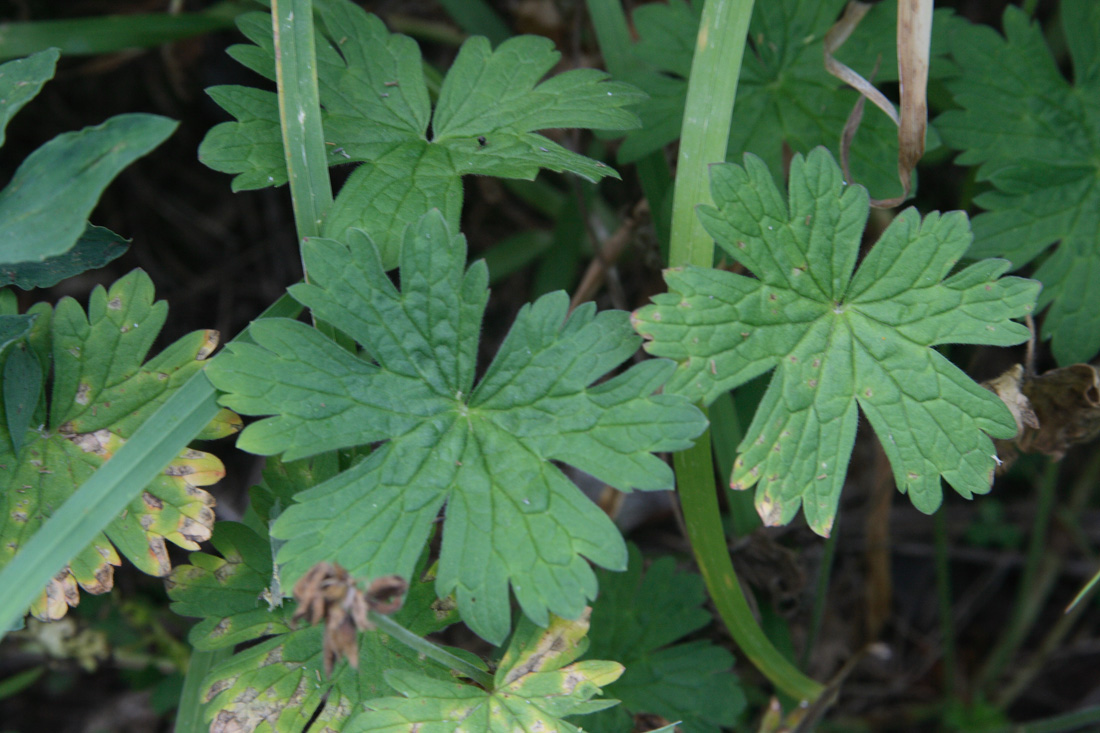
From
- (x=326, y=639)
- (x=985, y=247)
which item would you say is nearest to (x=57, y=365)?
(x=326, y=639)

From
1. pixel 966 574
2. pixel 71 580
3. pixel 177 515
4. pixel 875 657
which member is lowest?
pixel 875 657

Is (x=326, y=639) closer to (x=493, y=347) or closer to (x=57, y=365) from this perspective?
(x=57, y=365)

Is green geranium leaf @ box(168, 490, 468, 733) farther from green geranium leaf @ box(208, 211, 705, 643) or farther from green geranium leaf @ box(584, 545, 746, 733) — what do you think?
green geranium leaf @ box(584, 545, 746, 733)

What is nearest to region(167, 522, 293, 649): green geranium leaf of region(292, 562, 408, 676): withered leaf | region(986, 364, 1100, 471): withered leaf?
region(292, 562, 408, 676): withered leaf

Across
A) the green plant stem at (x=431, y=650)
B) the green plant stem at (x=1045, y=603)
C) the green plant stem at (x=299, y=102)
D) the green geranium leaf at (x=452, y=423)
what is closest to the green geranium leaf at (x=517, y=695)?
the green plant stem at (x=431, y=650)

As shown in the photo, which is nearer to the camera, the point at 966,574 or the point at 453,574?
the point at 453,574

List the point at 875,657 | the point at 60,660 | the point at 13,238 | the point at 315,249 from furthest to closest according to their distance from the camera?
the point at 875,657, the point at 60,660, the point at 315,249, the point at 13,238

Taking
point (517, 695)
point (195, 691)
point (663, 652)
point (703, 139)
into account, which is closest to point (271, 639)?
point (195, 691)
